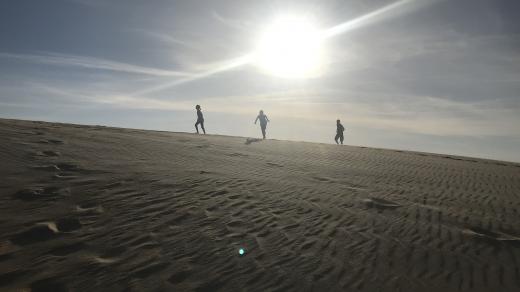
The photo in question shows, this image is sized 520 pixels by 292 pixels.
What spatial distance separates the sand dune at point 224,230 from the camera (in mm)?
3824

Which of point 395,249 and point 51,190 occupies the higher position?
point 51,190

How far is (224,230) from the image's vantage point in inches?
199

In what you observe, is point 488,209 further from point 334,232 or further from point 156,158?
point 156,158

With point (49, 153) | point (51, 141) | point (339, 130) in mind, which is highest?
point (339, 130)

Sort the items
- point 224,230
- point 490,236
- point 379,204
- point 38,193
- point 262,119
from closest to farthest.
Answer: point 224,230
point 38,193
point 490,236
point 379,204
point 262,119

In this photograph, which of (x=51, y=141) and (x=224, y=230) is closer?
(x=224, y=230)

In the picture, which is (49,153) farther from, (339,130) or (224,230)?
(339,130)

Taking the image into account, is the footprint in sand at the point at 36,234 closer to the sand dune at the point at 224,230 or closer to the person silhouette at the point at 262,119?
the sand dune at the point at 224,230

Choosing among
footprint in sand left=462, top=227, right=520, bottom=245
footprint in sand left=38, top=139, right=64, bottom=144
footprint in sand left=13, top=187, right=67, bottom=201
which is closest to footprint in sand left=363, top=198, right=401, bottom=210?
footprint in sand left=462, top=227, right=520, bottom=245

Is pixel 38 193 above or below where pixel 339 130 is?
below

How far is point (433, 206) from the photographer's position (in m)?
7.52

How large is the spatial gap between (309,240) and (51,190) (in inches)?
178

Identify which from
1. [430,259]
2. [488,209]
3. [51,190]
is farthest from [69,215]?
[488,209]

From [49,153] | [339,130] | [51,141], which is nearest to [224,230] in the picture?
[49,153]
